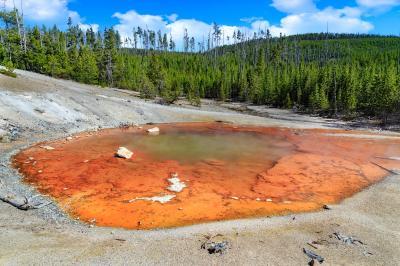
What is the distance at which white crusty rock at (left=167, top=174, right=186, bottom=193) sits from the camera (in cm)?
2381

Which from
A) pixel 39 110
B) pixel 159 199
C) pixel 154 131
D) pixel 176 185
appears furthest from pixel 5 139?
pixel 159 199

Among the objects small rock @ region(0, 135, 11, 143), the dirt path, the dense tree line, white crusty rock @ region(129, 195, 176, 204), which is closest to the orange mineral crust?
white crusty rock @ region(129, 195, 176, 204)

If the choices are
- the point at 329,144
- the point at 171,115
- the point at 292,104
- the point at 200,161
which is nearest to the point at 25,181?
the point at 200,161

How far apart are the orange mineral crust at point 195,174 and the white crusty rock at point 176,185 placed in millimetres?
66

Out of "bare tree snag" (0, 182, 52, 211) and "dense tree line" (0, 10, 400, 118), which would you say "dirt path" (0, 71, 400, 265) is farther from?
"dense tree line" (0, 10, 400, 118)

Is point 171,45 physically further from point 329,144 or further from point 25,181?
point 25,181

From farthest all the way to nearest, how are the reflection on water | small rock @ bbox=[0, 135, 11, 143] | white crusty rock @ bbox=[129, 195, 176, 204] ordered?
small rock @ bbox=[0, 135, 11, 143], the reflection on water, white crusty rock @ bbox=[129, 195, 176, 204]

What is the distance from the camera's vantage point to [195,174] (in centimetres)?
2752

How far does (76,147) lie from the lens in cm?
3581

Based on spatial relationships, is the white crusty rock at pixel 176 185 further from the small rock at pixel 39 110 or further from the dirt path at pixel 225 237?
the small rock at pixel 39 110

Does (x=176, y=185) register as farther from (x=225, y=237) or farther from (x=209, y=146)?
(x=209, y=146)

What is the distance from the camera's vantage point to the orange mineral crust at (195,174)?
66.8 feet

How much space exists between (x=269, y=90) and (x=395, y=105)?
3452cm

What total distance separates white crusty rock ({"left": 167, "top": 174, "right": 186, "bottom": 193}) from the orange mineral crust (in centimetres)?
7
